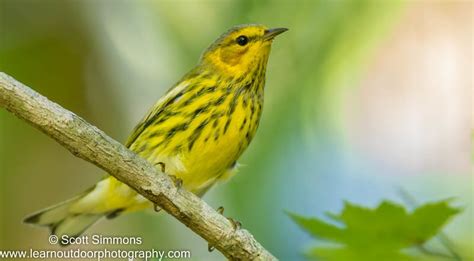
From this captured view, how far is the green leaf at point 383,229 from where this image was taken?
1.66 m

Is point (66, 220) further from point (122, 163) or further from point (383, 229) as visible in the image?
point (383, 229)

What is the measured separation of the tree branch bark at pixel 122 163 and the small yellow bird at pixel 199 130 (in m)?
0.73

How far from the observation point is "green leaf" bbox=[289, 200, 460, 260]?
166 centimetres

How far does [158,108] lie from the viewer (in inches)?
133

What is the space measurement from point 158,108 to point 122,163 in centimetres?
121

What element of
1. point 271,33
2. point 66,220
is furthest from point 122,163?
point 271,33

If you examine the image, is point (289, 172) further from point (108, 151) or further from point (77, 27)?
point (108, 151)

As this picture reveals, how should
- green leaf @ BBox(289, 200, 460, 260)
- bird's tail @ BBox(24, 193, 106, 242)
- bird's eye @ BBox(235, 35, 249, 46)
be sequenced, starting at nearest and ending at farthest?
green leaf @ BBox(289, 200, 460, 260)
bird's tail @ BBox(24, 193, 106, 242)
bird's eye @ BBox(235, 35, 249, 46)

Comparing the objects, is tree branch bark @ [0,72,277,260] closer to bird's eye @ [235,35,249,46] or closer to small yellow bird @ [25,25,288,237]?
small yellow bird @ [25,25,288,237]

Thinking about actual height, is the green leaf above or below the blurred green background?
below

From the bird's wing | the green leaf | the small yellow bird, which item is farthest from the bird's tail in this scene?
the green leaf

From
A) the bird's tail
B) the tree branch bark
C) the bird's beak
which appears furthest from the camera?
the bird's beak

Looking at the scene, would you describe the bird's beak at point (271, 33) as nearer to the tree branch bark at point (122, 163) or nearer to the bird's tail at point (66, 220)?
the bird's tail at point (66, 220)

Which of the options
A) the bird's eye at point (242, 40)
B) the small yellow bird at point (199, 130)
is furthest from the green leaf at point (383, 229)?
the bird's eye at point (242, 40)
